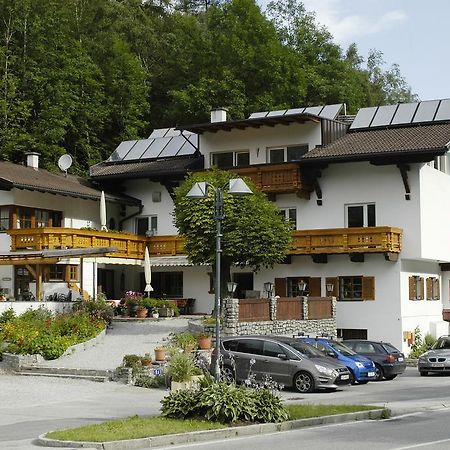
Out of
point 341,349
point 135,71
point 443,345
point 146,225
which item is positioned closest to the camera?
point 341,349

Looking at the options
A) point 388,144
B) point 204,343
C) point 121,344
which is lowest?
point 121,344

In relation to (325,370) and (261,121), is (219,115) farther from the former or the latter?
(325,370)

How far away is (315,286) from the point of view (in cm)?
4356

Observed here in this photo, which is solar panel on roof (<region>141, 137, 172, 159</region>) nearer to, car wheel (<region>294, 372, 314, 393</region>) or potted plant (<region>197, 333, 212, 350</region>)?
potted plant (<region>197, 333, 212, 350</region>)

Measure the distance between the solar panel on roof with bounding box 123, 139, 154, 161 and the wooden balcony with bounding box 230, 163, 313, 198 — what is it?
30.5 feet

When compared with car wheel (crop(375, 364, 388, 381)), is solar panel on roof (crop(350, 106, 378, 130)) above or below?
above

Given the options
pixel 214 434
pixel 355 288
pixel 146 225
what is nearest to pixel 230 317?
pixel 355 288

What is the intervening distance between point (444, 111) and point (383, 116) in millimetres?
3220

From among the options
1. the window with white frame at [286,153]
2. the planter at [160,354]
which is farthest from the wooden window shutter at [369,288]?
the planter at [160,354]

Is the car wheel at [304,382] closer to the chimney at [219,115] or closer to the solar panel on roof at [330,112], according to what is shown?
the solar panel on roof at [330,112]

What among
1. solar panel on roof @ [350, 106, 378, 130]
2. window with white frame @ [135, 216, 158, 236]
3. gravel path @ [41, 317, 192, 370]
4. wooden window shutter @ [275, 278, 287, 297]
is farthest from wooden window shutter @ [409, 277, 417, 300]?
window with white frame @ [135, 216, 158, 236]

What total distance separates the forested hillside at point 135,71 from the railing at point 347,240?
21.4 m

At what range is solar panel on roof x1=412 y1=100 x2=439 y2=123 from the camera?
46062 mm

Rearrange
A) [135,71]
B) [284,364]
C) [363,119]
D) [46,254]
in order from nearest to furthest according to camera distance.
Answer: [284,364] → [46,254] → [363,119] → [135,71]
